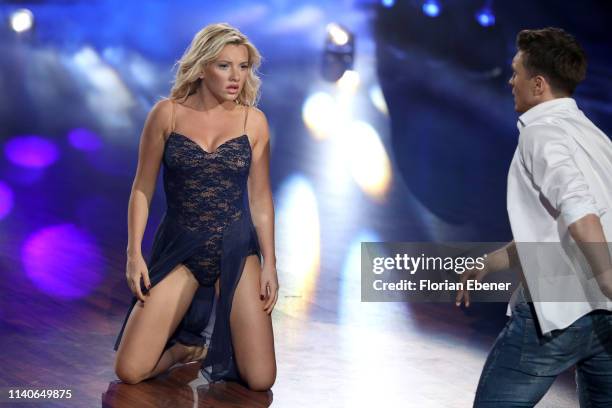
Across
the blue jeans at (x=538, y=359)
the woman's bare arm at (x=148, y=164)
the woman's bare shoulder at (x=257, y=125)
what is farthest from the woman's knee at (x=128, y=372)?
the blue jeans at (x=538, y=359)

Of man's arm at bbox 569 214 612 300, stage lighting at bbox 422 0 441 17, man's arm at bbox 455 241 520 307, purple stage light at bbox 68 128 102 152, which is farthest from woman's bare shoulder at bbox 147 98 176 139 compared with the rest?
stage lighting at bbox 422 0 441 17

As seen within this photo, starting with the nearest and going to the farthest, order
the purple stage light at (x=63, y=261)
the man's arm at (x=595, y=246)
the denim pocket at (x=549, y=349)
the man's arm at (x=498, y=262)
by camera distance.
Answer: the man's arm at (x=595, y=246)
the denim pocket at (x=549, y=349)
the man's arm at (x=498, y=262)
the purple stage light at (x=63, y=261)

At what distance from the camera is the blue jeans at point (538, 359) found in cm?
259

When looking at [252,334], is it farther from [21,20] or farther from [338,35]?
[21,20]

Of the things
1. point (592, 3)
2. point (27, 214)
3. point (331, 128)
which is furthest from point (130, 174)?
point (592, 3)

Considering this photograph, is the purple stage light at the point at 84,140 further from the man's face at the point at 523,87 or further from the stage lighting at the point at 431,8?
the man's face at the point at 523,87

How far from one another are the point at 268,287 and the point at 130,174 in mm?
3688

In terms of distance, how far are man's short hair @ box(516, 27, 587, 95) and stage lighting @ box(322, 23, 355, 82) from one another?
779 cm

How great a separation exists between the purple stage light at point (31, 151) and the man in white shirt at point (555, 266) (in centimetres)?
569

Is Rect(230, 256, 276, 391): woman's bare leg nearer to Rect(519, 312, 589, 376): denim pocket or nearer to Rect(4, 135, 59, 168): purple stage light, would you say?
Rect(519, 312, 589, 376): denim pocket

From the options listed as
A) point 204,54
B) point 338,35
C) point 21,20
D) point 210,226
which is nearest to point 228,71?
point 204,54

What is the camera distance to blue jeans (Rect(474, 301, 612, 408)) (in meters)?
2.59

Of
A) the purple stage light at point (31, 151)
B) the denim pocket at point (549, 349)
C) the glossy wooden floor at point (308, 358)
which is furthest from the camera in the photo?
the purple stage light at point (31, 151)

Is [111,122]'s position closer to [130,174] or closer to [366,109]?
[130,174]
